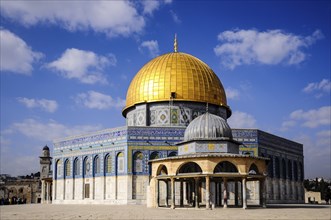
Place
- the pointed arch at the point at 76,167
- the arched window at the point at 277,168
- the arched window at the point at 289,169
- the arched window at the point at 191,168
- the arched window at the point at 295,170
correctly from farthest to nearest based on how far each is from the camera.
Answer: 1. the arched window at the point at 295,170
2. the arched window at the point at 289,169
3. the arched window at the point at 277,168
4. the pointed arch at the point at 76,167
5. the arched window at the point at 191,168

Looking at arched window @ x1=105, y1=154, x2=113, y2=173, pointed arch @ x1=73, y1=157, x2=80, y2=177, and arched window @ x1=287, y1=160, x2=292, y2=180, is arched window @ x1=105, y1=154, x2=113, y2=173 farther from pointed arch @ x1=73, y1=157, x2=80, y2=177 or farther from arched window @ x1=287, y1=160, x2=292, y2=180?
arched window @ x1=287, y1=160, x2=292, y2=180

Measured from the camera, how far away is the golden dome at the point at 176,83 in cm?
3772

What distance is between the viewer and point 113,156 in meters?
35.8

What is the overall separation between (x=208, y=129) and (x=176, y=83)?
11.7 meters

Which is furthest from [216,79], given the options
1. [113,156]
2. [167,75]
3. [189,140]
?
[189,140]

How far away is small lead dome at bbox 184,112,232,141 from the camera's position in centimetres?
2659

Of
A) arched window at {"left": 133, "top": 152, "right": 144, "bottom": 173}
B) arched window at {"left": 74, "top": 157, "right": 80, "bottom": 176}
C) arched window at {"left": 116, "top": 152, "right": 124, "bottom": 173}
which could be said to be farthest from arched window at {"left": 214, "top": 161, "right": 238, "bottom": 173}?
arched window at {"left": 74, "top": 157, "right": 80, "bottom": 176}

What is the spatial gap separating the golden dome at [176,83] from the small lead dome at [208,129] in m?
10.3

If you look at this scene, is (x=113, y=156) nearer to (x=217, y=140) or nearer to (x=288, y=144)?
(x=217, y=140)

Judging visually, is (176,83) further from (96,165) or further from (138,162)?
(96,165)

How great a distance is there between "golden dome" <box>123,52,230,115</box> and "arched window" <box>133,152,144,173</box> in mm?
5234

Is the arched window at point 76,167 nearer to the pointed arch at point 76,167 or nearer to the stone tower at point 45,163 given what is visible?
the pointed arch at point 76,167

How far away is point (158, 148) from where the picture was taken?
34938 mm

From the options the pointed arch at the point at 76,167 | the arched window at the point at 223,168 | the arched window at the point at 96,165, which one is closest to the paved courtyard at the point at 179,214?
the arched window at the point at 223,168
